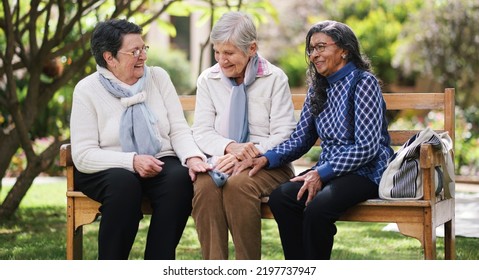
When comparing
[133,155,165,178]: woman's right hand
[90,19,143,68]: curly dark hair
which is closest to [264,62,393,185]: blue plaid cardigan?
[133,155,165,178]: woman's right hand

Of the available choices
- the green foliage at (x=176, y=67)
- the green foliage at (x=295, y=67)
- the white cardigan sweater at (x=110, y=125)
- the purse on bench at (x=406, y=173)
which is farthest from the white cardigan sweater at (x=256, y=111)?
the green foliage at (x=295, y=67)

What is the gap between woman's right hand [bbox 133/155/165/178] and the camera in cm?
419

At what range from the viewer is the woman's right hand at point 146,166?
165 inches

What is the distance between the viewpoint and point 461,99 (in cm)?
1511

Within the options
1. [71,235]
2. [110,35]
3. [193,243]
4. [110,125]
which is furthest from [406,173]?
[193,243]

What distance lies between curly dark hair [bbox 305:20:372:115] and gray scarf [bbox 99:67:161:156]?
0.77 metres

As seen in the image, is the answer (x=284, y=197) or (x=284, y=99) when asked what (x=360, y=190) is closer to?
(x=284, y=197)

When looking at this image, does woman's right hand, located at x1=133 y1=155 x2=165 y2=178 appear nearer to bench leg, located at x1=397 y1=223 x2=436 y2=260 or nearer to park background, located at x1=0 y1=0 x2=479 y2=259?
bench leg, located at x1=397 y1=223 x2=436 y2=260

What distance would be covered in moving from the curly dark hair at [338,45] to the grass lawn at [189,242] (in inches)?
55.0

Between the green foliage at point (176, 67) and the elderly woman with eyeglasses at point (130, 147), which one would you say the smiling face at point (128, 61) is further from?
the green foliage at point (176, 67)

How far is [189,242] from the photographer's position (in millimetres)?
6152

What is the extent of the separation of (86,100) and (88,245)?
1817 millimetres
